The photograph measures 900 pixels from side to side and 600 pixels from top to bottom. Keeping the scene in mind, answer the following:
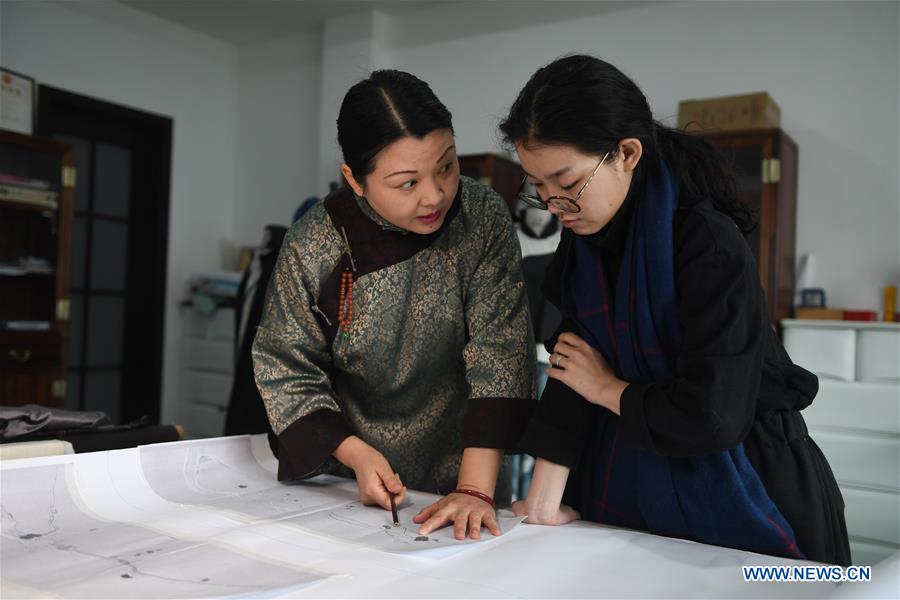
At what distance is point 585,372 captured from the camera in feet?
3.25

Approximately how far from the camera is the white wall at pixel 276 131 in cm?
489

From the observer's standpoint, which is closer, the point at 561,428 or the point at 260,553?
the point at 260,553

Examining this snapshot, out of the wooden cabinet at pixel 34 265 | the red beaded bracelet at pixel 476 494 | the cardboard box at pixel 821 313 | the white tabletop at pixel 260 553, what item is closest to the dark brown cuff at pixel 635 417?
the white tabletop at pixel 260 553

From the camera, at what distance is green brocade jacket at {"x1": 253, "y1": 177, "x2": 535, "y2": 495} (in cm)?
117

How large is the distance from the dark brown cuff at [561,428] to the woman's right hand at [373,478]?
189mm

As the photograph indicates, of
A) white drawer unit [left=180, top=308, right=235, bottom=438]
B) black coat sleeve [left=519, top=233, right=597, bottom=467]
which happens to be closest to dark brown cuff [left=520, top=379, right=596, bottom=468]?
black coat sleeve [left=519, top=233, right=597, bottom=467]

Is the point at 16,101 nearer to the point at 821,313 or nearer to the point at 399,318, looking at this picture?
the point at 399,318

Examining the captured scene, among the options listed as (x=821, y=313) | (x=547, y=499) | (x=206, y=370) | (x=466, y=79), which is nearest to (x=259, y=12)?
(x=466, y=79)

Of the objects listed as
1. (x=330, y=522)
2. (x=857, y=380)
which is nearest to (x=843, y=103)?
(x=857, y=380)

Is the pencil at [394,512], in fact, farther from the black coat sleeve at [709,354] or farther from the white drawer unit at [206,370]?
the white drawer unit at [206,370]

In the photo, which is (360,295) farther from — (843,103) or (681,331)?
(843,103)

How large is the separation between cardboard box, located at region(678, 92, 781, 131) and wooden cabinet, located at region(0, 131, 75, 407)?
114 inches

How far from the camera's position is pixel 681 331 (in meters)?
0.91

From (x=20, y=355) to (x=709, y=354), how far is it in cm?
344
